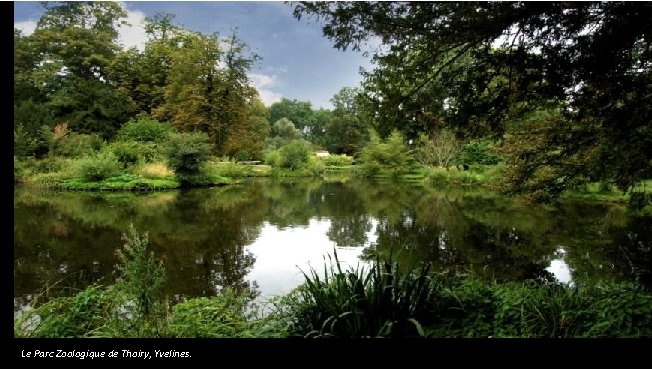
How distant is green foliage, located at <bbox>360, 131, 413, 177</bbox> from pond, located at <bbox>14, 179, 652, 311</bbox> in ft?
54.5

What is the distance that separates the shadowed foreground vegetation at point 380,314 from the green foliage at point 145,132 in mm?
22293

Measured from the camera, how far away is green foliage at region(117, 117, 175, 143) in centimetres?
2364

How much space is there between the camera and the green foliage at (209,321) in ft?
9.80

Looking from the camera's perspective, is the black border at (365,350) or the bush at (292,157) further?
the bush at (292,157)

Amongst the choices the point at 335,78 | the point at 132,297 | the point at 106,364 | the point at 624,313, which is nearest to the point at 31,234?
the point at 132,297

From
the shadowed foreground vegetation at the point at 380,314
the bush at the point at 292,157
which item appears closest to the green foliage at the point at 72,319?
the shadowed foreground vegetation at the point at 380,314

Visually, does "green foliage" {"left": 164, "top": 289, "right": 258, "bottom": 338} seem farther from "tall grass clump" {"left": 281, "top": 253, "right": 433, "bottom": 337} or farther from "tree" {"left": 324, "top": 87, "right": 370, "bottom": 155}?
"tree" {"left": 324, "top": 87, "right": 370, "bottom": 155}

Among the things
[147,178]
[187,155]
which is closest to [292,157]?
[187,155]

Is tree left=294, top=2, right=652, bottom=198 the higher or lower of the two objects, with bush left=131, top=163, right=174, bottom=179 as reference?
higher

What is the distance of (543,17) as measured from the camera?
2922 mm

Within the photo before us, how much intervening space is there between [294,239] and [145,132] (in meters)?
19.7

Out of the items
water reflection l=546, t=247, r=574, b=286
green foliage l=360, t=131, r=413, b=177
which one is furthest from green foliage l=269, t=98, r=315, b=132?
water reflection l=546, t=247, r=574, b=286

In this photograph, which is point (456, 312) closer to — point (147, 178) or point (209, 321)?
point (209, 321)

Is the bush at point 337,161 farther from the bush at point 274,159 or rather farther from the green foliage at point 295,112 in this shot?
the green foliage at point 295,112
